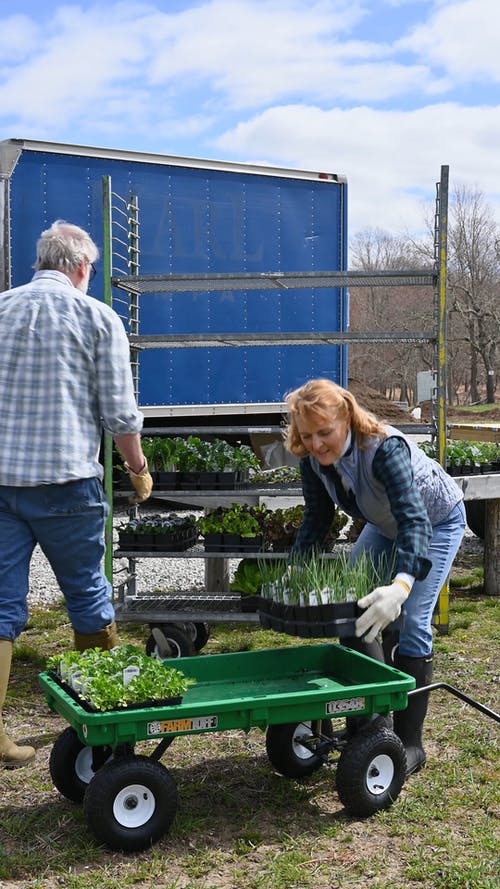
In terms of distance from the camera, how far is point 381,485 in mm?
3666

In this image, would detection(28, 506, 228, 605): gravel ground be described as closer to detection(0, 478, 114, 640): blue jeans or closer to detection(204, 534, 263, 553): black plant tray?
detection(204, 534, 263, 553): black plant tray

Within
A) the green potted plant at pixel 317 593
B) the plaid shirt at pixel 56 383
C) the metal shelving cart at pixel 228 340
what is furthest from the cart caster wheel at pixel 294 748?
the metal shelving cart at pixel 228 340

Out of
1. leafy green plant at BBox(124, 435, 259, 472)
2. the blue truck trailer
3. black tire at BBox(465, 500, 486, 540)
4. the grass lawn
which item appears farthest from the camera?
the blue truck trailer

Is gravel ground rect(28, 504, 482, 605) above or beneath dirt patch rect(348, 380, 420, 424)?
beneath

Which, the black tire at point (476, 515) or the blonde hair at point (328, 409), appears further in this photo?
the black tire at point (476, 515)

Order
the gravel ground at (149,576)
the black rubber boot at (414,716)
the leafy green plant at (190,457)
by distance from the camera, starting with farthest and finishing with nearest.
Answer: the gravel ground at (149,576), the leafy green plant at (190,457), the black rubber boot at (414,716)

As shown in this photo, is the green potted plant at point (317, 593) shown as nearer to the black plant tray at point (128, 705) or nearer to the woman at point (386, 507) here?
the woman at point (386, 507)

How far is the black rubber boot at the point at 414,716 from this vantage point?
3770 millimetres

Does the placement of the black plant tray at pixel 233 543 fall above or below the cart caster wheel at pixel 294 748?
above

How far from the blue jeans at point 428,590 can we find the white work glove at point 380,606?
1.28ft

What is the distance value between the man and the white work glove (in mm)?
1059

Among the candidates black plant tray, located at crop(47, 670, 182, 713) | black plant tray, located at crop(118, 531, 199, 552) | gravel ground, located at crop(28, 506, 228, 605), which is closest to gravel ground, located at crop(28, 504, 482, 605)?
gravel ground, located at crop(28, 506, 228, 605)

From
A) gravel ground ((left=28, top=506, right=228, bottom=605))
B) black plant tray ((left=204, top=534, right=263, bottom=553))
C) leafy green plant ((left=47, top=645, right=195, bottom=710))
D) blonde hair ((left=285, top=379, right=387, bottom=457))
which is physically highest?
blonde hair ((left=285, top=379, right=387, bottom=457))

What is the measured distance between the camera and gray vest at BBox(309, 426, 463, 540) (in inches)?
144
